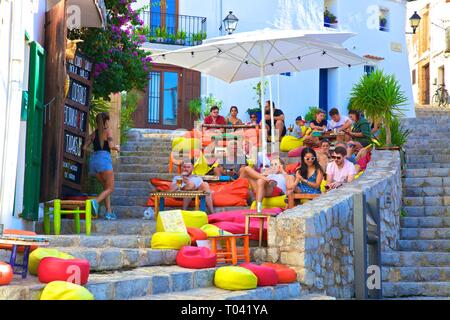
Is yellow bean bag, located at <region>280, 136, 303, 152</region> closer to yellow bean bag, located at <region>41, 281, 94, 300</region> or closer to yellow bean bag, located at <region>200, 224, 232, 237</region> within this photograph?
yellow bean bag, located at <region>200, 224, 232, 237</region>

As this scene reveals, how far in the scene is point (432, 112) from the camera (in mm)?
28547

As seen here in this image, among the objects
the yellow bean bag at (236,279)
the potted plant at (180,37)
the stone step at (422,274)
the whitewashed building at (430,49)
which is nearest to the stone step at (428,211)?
the stone step at (422,274)

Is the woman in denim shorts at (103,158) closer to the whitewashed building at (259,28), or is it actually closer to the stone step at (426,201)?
the stone step at (426,201)

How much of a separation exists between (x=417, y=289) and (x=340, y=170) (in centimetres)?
234

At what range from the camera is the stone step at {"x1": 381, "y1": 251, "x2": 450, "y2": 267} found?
10914 millimetres

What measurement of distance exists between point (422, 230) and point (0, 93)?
6043 millimetres

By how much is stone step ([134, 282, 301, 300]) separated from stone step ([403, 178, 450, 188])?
5.34m

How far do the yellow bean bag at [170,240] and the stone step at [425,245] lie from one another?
3.80 metres

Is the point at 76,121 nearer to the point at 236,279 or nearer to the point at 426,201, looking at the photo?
the point at 426,201

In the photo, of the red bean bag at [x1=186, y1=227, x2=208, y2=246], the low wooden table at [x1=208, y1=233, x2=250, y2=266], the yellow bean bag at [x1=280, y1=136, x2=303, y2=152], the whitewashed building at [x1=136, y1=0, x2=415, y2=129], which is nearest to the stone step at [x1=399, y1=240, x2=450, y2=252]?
the low wooden table at [x1=208, y1=233, x2=250, y2=266]

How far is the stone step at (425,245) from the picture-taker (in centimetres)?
1148

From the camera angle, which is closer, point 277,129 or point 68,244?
point 68,244
